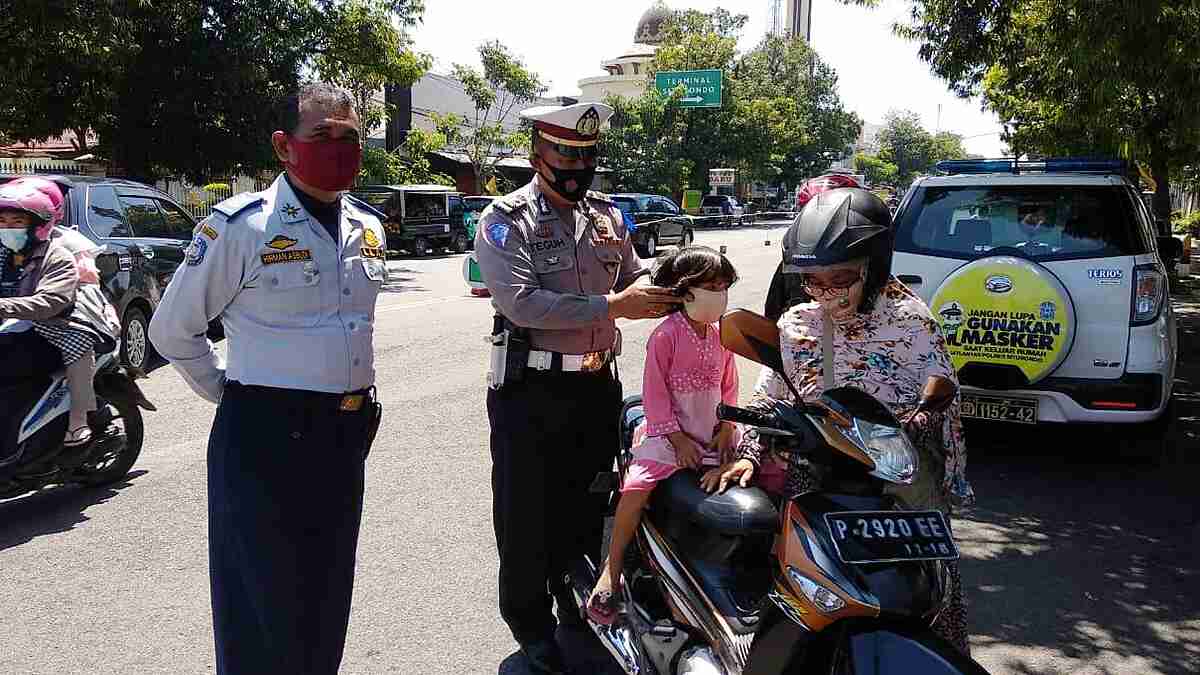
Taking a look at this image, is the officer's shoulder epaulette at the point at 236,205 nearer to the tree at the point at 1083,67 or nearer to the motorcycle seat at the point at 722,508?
the motorcycle seat at the point at 722,508

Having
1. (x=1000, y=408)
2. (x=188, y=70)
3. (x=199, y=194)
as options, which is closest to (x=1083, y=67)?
(x=1000, y=408)

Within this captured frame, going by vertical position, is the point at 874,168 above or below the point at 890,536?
above

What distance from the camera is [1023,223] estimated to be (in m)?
6.25

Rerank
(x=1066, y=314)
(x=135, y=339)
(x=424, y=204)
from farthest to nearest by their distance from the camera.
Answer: (x=424, y=204), (x=135, y=339), (x=1066, y=314)

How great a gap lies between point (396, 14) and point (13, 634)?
56.4 ft

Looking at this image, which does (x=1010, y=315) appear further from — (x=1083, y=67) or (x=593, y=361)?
(x=593, y=361)

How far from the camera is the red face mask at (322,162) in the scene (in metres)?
2.51

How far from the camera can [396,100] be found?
34125mm

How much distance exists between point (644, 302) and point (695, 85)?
40.0m

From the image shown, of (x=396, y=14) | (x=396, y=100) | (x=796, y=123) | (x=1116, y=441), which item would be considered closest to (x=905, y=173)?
(x=796, y=123)

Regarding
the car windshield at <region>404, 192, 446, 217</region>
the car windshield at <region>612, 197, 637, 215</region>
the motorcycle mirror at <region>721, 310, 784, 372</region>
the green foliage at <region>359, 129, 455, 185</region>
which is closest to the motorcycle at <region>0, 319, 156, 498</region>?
the motorcycle mirror at <region>721, 310, 784, 372</region>

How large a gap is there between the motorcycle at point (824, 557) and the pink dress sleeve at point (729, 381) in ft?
1.62

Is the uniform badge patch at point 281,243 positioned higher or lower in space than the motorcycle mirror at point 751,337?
higher

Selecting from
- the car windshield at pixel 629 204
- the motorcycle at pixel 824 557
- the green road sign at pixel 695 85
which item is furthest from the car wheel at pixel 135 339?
the green road sign at pixel 695 85
